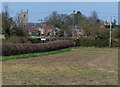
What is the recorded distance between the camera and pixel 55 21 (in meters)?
106

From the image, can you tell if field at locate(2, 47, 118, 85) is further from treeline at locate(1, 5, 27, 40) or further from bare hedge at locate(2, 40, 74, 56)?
treeline at locate(1, 5, 27, 40)

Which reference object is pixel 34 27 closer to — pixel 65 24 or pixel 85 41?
pixel 65 24

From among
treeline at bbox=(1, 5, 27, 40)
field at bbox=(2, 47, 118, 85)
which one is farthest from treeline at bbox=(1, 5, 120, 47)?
field at bbox=(2, 47, 118, 85)

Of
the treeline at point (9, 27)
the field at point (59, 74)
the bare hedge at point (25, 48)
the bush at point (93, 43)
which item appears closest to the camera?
the field at point (59, 74)

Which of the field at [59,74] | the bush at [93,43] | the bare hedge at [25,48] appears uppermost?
the field at [59,74]

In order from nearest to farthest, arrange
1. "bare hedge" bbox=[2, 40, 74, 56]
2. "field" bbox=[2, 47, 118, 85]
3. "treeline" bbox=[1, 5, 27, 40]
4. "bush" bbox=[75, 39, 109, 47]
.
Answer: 1. "field" bbox=[2, 47, 118, 85]
2. "bare hedge" bbox=[2, 40, 74, 56]
3. "treeline" bbox=[1, 5, 27, 40]
4. "bush" bbox=[75, 39, 109, 47]

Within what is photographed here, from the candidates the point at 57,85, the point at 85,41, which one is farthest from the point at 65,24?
the point at 57,85

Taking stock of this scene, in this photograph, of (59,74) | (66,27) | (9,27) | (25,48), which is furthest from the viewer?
(66,27)

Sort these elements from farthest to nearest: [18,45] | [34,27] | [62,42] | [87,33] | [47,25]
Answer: [34,27] → [47,25] → [87,33] → [62,42] → [18,45]

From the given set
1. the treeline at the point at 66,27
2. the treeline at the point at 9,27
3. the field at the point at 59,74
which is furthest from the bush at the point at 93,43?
the field at the point at 59,74

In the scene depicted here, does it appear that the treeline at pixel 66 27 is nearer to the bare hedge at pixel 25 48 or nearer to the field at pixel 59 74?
the bare hedge at pixel 25 48

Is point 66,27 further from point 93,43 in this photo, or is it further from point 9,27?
point 9,27

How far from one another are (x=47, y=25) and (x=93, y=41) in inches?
1236

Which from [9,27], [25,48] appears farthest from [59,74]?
[9,27]
